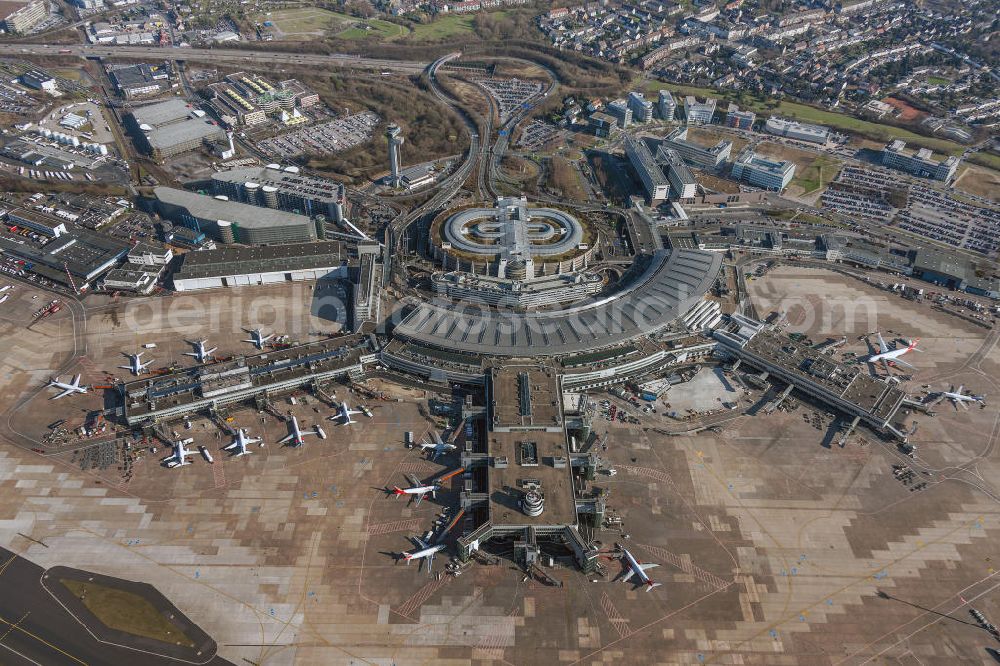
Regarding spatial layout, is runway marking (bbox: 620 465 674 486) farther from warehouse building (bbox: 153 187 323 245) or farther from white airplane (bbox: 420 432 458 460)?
warehouse building (bbox: 153 187 323 245)

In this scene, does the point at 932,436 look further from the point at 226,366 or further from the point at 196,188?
the point at 196,188

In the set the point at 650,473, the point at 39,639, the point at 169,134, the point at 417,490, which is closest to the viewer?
the point at 39,639

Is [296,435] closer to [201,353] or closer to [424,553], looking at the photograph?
[201,353]

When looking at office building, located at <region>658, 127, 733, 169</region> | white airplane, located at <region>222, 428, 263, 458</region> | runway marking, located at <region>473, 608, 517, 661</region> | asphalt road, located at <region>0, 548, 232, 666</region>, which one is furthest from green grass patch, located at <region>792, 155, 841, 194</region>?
asphalt road, located at <region>0, 548, 232, 666</region>

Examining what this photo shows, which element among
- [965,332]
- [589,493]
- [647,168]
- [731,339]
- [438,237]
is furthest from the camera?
[647,168]

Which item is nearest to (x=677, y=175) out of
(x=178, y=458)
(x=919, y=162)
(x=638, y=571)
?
(x=919, y=162)

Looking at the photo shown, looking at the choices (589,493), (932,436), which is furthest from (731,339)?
(589,493)
